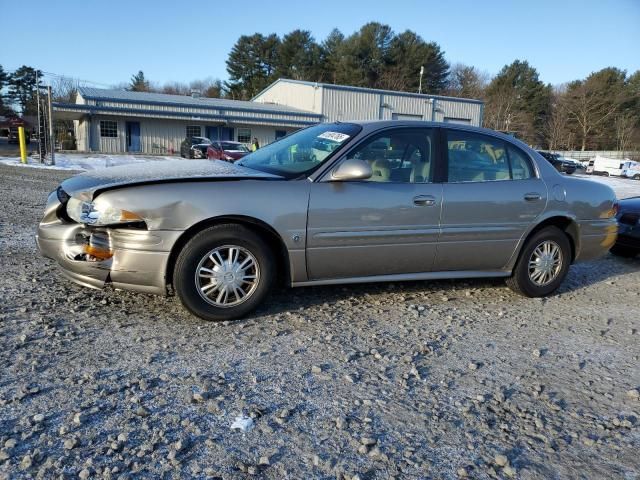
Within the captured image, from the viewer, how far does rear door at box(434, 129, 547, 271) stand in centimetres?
434

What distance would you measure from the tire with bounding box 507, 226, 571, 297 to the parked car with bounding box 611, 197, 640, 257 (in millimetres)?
2498

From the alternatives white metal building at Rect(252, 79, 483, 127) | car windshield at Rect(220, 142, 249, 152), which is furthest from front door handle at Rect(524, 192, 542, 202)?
white metal building at Rect(252, 79, 483, 127)

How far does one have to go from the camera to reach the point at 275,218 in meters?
3.70

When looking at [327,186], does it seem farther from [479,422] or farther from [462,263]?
[479,422]

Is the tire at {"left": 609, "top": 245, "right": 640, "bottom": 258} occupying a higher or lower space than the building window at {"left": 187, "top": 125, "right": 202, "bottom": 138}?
lower

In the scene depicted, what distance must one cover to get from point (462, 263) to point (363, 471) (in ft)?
8.86

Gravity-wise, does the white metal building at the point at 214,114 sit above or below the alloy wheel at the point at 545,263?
above

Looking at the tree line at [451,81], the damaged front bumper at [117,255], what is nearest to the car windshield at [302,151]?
the damaged front bumper at [117,255]

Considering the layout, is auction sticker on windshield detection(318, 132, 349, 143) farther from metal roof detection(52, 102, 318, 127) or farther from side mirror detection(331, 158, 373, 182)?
metal roof detection(52, 102, 318, 127)

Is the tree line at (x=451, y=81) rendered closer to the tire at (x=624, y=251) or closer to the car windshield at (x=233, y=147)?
the car windshield at (x=233, y=147)

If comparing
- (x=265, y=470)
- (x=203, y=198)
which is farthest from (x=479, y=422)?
(x=203, y=198)

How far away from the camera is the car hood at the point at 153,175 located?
140 inches

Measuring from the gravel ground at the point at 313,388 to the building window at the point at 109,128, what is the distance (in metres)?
33.7

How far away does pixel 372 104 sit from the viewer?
41.4 metres
